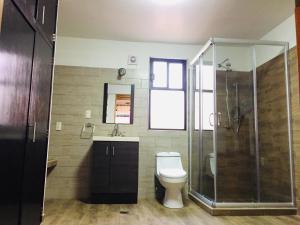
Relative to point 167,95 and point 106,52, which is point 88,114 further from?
point 167,95

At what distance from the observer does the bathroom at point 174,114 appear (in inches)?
123

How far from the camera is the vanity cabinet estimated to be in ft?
11.1

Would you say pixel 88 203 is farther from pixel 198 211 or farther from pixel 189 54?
pixel 189 54

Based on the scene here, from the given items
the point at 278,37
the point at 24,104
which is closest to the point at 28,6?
the point at 24,104

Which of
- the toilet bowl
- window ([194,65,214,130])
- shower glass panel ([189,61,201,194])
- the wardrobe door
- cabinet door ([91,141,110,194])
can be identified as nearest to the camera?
the wardrobe door

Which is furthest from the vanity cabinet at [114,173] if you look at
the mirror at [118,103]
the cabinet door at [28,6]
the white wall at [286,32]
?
the white wall at [286,32]

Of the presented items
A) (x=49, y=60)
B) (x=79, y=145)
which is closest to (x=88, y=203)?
(x=79, y=145)

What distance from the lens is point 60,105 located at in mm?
3867

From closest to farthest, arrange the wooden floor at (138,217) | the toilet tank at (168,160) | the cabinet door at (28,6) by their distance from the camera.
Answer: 1. the cabinet door at (28,6)
2. the wooden floor at (138,217)
3. the toilet tank at (168,160)

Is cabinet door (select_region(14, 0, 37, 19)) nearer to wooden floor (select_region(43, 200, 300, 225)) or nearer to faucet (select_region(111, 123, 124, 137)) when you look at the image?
wooden floor (select_region(43, 200, 300, 225))

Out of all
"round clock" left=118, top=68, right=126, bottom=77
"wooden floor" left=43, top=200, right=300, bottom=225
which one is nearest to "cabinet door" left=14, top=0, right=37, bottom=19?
"wooden floor" left=43, top=200, right=300, bottom=225

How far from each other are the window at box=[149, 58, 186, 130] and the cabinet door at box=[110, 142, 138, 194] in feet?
2.31

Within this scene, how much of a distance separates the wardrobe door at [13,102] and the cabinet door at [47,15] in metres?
0.26

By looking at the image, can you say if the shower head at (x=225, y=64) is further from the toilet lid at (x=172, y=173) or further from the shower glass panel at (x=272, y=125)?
the toilet lid at (x=172, y=173)
